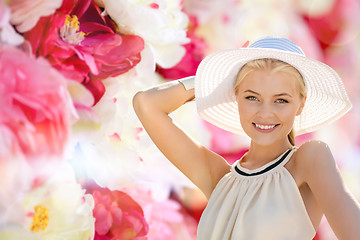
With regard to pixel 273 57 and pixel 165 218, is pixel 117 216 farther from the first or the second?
pixel 273 57

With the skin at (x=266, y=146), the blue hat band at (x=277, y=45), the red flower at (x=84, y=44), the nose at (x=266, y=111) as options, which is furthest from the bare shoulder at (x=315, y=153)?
the red flower at (x=84, y=44)

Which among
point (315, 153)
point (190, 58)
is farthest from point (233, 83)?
point (315, 153)

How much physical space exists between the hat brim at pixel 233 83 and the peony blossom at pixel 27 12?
0.44 metres

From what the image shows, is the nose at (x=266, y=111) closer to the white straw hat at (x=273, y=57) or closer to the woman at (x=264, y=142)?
the woman at (x=264, y=142)

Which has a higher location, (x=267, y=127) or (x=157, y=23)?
(x=157, y=23)

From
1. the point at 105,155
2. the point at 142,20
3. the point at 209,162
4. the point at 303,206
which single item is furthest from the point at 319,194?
the point at 142,20

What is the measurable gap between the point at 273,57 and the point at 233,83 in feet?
0.59

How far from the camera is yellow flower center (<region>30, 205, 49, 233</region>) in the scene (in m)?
0.99

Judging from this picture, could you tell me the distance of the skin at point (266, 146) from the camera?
3.42 ft

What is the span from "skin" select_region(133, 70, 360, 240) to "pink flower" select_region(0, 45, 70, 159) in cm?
30

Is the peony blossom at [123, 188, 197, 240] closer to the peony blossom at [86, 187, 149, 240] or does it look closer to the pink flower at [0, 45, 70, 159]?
the peony blossom at [86, 187, 149, 240]

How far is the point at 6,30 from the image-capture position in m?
0.97

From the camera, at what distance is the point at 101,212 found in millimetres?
1174

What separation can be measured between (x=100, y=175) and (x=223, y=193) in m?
0.30
